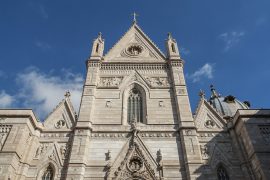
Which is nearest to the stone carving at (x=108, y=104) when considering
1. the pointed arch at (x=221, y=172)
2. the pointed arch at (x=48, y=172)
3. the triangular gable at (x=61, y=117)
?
the triangular gable at (x=61, y=117)

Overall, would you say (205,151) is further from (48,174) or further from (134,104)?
(48,174)

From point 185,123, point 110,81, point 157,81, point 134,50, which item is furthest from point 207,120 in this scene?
point 134,50

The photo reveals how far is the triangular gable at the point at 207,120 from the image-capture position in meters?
18.5

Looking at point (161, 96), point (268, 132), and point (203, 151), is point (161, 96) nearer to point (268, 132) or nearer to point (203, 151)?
point (203, 151)

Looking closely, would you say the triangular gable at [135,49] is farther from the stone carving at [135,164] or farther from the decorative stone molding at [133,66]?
the stone carving at [135,164]

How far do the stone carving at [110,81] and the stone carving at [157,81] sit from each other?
2.48 m

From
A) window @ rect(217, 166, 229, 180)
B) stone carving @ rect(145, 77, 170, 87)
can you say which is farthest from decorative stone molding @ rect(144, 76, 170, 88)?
window @ rect(217, 166, 229, 180)

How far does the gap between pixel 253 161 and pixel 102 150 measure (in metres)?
9.64

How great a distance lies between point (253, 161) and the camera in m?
15.2

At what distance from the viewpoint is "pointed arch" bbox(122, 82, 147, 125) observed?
19.3 m

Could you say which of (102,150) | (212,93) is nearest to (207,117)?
(102,150)

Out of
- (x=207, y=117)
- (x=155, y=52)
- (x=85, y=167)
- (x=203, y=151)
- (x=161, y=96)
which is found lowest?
(x=85, y=167)

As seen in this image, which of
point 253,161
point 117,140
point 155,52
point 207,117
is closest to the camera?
point 253,161

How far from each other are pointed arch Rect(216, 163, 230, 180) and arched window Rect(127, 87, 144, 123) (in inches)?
253
